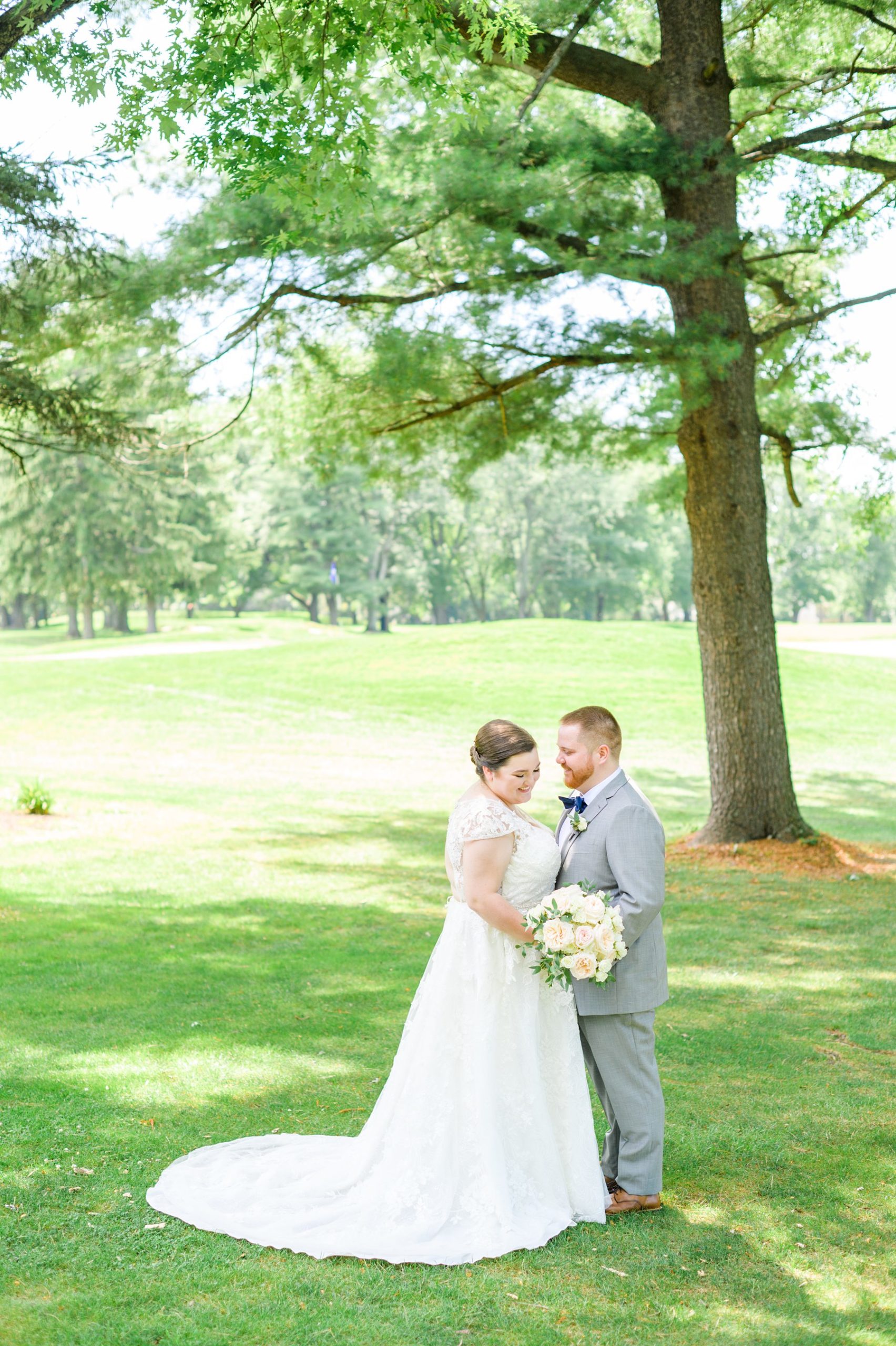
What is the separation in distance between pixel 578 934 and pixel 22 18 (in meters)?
4.98

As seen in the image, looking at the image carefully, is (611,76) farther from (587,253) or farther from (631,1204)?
(631,1204)

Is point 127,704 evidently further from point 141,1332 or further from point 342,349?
point 141,1332

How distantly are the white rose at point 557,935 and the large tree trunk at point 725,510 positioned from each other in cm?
814

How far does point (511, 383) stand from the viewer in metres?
11.9

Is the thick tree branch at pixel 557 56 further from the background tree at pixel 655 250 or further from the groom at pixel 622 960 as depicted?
the groom at pixel 622 960

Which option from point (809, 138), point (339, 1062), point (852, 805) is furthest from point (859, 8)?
point (852, 805)

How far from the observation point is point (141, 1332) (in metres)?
3.54

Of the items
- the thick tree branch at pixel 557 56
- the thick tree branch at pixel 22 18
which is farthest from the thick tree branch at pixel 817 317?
the thick tree branch at pixel 22 18

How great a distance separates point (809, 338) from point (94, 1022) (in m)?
10.3

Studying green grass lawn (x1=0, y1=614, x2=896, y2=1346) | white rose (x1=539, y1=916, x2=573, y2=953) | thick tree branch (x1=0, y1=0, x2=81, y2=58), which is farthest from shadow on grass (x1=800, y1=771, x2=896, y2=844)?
thick tree branch (x1=0, y1=0, x2=81, y2=58)

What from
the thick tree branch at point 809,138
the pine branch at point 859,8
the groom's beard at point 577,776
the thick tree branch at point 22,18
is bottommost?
the groom's beard at point 577,776

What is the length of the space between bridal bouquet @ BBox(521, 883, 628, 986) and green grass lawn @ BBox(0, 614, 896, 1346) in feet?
3.18

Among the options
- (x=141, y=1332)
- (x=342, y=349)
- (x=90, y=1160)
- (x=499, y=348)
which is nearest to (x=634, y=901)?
(x=141, y=1332)

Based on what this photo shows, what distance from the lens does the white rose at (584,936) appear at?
403cm
